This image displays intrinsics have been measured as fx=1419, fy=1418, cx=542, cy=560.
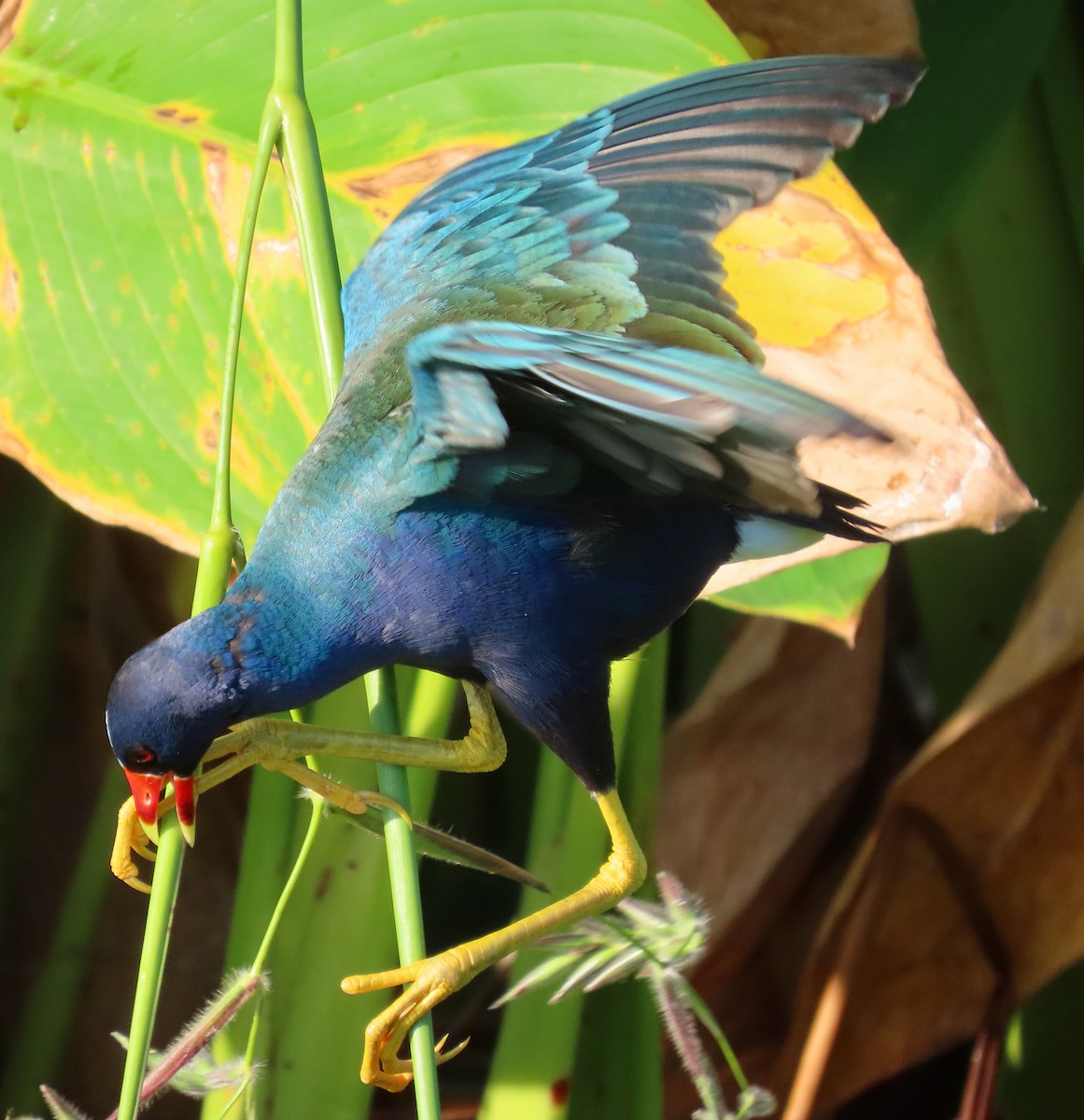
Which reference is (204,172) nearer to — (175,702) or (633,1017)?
(175,702)

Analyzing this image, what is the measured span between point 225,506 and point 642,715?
627 mm

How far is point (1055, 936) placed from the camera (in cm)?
161

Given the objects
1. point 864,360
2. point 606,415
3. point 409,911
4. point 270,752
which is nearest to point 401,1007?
point 270,752

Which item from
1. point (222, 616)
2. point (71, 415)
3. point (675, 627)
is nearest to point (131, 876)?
point (222, 616)

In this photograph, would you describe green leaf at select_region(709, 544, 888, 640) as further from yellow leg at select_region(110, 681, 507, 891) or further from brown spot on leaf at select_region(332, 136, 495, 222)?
brown spot on leaf at select_region(332, 136, 495, 222)

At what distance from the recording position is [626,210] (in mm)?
1309

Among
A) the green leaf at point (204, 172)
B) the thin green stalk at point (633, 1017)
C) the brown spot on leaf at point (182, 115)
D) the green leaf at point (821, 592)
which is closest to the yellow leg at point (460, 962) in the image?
the thin green stalk at point (633, 1017)

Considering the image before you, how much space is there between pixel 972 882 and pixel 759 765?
0.94ft

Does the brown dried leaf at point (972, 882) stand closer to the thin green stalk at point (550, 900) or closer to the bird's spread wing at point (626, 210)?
the thin green stalk at point (550, 900)

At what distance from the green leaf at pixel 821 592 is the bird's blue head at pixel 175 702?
18.0 inches

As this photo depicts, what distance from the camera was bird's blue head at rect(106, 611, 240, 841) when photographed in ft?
2.97

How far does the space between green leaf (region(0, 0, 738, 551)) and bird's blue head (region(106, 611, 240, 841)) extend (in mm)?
347

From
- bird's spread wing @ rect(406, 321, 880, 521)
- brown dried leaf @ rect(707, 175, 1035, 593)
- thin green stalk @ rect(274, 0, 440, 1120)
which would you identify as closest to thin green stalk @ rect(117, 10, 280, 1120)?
thin green stalk @ rect(274, 0, 440, 1120)

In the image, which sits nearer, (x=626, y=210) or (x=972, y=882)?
(x=626, y=210)
